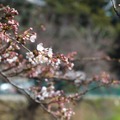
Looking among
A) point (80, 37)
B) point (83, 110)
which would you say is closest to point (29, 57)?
point (83, 110)

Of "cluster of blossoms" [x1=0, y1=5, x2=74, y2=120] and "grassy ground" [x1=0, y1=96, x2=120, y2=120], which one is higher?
"grassy ground" [x1=0, y1=96, x2=120, y2=120]

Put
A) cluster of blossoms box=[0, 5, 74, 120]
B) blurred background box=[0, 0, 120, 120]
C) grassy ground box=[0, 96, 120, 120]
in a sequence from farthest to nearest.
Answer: blurred background box=[0, 0, 120, 120], grassy ground box=[0, 96, 120, 120], cluster of blossoms box=[0, 5, 74, 120]

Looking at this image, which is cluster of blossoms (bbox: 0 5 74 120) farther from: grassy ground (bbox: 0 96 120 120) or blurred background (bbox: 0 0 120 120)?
grassy ground (bbox: 0 96 120 120)

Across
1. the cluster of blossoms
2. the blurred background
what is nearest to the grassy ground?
the blurred background

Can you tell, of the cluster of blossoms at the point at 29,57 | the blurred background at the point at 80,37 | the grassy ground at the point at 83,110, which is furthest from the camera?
the blurred background at the point at 80,37

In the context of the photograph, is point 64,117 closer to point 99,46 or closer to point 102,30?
point 99,46

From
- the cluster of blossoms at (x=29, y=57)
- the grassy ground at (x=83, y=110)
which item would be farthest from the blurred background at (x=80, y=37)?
the cluster of blossoms at (x=29, y=57)

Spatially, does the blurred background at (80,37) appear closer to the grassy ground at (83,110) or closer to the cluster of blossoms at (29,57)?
the grassy ground at (83,110)

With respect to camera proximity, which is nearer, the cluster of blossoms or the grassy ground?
the cluster of blossoms

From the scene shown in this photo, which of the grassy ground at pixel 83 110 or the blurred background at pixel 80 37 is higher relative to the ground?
the blurred background at pixel 80 37
